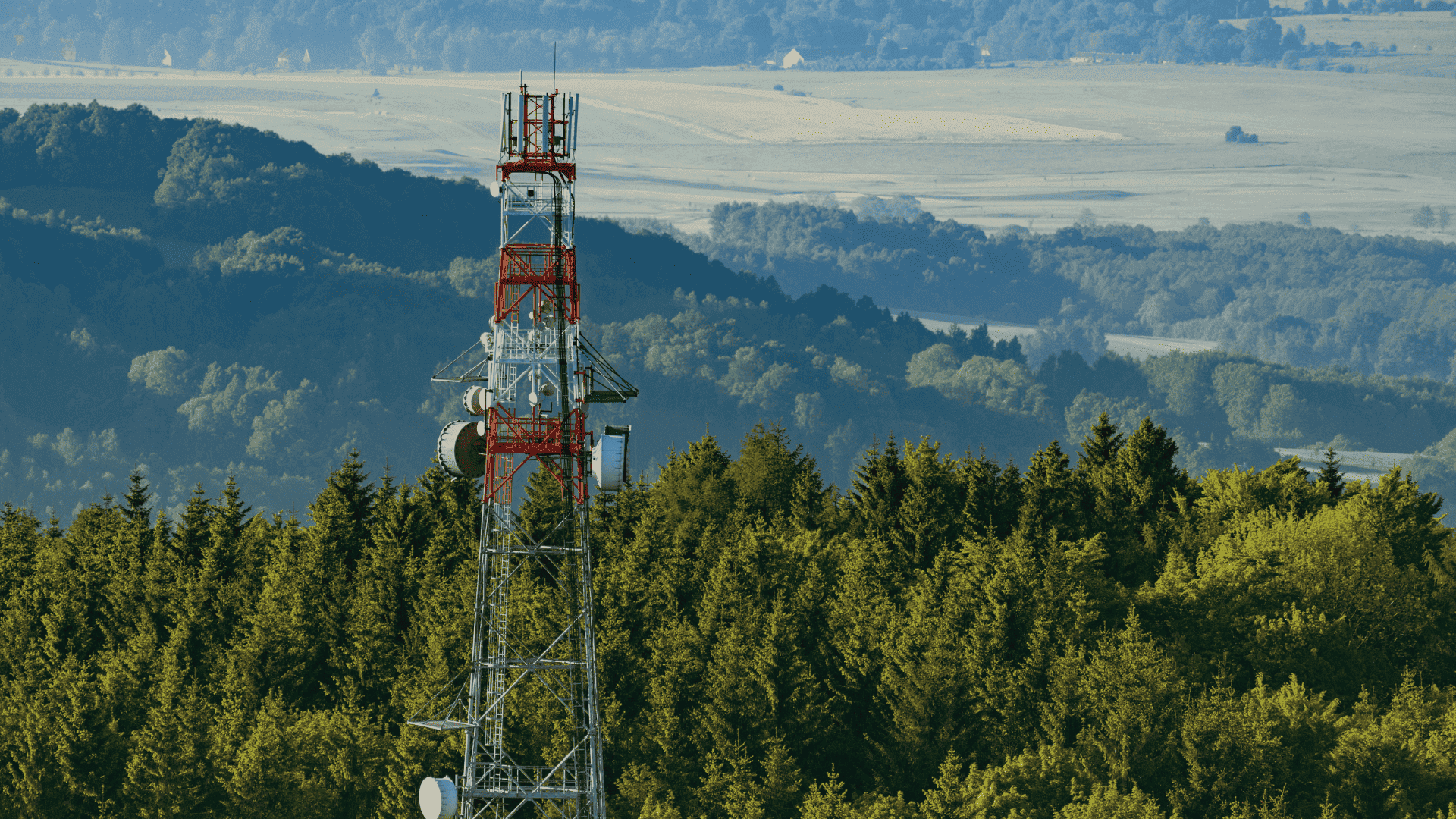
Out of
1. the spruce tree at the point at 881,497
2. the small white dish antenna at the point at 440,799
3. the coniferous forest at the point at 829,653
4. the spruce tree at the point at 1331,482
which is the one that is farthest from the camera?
the spruce tree at the point at 1331,482

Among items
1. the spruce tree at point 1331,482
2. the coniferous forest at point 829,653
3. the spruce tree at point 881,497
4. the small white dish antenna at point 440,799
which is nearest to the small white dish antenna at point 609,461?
the small white dish antenna at point 440,799

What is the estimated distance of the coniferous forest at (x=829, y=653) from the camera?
7469 centimetres

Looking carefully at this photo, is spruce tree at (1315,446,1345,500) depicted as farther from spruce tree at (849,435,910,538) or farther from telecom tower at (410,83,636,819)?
telecom tower at (410,83,636,819)

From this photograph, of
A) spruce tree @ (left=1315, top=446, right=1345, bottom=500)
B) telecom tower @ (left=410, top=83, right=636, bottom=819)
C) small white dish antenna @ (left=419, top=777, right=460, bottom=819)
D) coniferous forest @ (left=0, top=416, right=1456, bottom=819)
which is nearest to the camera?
small white dish antenna @ (left=419, top=777, right=460, bottom=819)

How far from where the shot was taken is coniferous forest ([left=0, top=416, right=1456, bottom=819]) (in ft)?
245

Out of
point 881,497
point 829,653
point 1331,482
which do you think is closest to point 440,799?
point 829,653

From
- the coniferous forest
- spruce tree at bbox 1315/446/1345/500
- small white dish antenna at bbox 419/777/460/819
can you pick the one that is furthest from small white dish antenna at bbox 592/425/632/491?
spruce tree at bbox 1315/446/1345/500

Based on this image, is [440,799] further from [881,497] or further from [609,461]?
[881,497]

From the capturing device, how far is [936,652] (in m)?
80.1

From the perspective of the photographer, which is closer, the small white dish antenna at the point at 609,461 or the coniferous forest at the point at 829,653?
the small white dish antenna at the point at 609,461

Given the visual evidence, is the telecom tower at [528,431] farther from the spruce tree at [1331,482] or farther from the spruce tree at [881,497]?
the spruce tree at [1331,482]

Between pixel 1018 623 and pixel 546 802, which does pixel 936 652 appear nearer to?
pixel 1018 623

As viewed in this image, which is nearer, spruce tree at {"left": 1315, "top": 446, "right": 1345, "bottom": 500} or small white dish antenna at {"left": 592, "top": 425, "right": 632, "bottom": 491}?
small white dish antenna at {"left": 592, "top": 425, "right": 632, "bottom": 491}

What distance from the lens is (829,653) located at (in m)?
85.8
